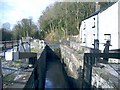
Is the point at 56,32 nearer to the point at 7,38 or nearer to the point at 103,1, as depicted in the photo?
the point at 103,1

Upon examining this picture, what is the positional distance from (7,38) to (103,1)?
1368 cm

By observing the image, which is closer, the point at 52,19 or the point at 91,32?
the point at 91,32

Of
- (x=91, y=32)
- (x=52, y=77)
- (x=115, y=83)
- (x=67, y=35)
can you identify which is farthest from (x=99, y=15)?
(x=67, y=35)

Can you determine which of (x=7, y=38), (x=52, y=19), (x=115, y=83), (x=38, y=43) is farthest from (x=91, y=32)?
(x=115, y=83)

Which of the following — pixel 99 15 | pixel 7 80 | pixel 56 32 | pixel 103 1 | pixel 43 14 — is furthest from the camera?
pixel 56 32

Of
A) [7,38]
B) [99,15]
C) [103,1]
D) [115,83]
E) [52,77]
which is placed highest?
[103,1]

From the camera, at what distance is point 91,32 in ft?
61.0

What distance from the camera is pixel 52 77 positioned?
53.5ft

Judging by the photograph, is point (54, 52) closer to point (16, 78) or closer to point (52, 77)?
point (52, 77)

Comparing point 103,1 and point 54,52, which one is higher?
point 103,1

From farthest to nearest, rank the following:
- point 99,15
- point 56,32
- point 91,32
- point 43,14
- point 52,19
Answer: point 56,32
point 52,19
point 43,14
point 91,32
point 99,15

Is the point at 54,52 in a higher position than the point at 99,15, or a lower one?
lower

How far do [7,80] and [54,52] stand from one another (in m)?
21.1

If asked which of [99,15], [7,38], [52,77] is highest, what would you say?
[99,15]
